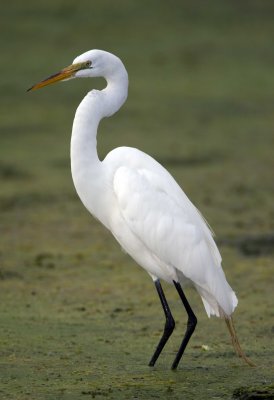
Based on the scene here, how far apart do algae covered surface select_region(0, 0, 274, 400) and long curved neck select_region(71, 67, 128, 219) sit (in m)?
0.86

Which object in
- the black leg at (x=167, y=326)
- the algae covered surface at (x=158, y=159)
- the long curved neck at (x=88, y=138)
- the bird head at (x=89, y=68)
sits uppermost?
the bird head at (x=89, y=68)

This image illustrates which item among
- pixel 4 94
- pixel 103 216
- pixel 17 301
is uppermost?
pixel 103 216

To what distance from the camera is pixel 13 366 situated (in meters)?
4.88

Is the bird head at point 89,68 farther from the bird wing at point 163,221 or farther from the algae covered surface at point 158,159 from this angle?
the algae covered surface at point 158,159

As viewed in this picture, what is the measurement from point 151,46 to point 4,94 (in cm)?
387

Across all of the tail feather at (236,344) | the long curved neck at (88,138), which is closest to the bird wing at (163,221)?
the long curved neck at (88,138)

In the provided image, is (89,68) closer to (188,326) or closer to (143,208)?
(143,208)

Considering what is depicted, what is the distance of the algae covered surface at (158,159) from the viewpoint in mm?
4988

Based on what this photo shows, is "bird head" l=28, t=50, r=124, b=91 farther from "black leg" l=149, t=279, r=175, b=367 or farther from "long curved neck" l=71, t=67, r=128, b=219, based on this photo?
"black leg" l=149, t=279, r=175, b=367

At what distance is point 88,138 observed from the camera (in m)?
5.01

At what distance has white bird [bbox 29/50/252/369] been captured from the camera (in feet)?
16.3

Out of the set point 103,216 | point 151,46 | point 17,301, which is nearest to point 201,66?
point 151,46

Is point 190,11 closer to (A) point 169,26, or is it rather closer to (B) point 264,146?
(A) point 169,26

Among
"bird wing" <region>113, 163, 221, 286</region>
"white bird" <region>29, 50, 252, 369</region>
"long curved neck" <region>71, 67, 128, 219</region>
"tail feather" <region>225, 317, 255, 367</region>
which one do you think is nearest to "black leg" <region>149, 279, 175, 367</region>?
"white bird" <region>29, 50, 252, 369</region>
